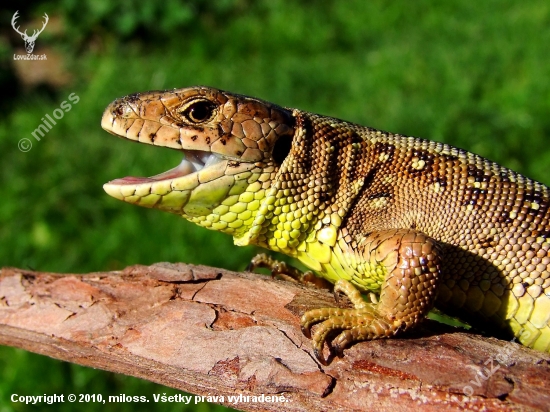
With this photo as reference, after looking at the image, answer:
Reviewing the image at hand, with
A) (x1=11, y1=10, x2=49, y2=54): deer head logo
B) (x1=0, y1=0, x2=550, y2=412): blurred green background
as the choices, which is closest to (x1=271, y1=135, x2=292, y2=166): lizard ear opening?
(x1=0, y1=0, x2=550, y2=412): blurred green background

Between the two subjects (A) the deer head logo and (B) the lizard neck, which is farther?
(A) the deer head logo

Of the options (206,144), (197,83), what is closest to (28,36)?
(197,83)

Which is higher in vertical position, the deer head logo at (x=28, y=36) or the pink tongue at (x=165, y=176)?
the deer head logo at (x=28, y=36)

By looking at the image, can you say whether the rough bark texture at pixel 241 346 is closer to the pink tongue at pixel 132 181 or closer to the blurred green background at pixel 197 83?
the pink tongue at pixel 132 181

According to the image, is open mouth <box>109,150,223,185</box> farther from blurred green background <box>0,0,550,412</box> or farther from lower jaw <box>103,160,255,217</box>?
blurred green background <box>0,0,550,412</box>

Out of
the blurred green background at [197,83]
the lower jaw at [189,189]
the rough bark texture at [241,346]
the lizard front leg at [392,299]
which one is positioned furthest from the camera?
the blurred green background at [197,83]

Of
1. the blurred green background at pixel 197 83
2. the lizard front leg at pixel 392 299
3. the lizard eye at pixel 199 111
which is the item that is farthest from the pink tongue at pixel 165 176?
→ the blurred green background at pixel 197 83

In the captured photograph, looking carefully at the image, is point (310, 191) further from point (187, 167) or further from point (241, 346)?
point (241, 346)

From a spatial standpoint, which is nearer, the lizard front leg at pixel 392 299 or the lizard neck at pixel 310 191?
the lizard front leg at pixel 392 299
